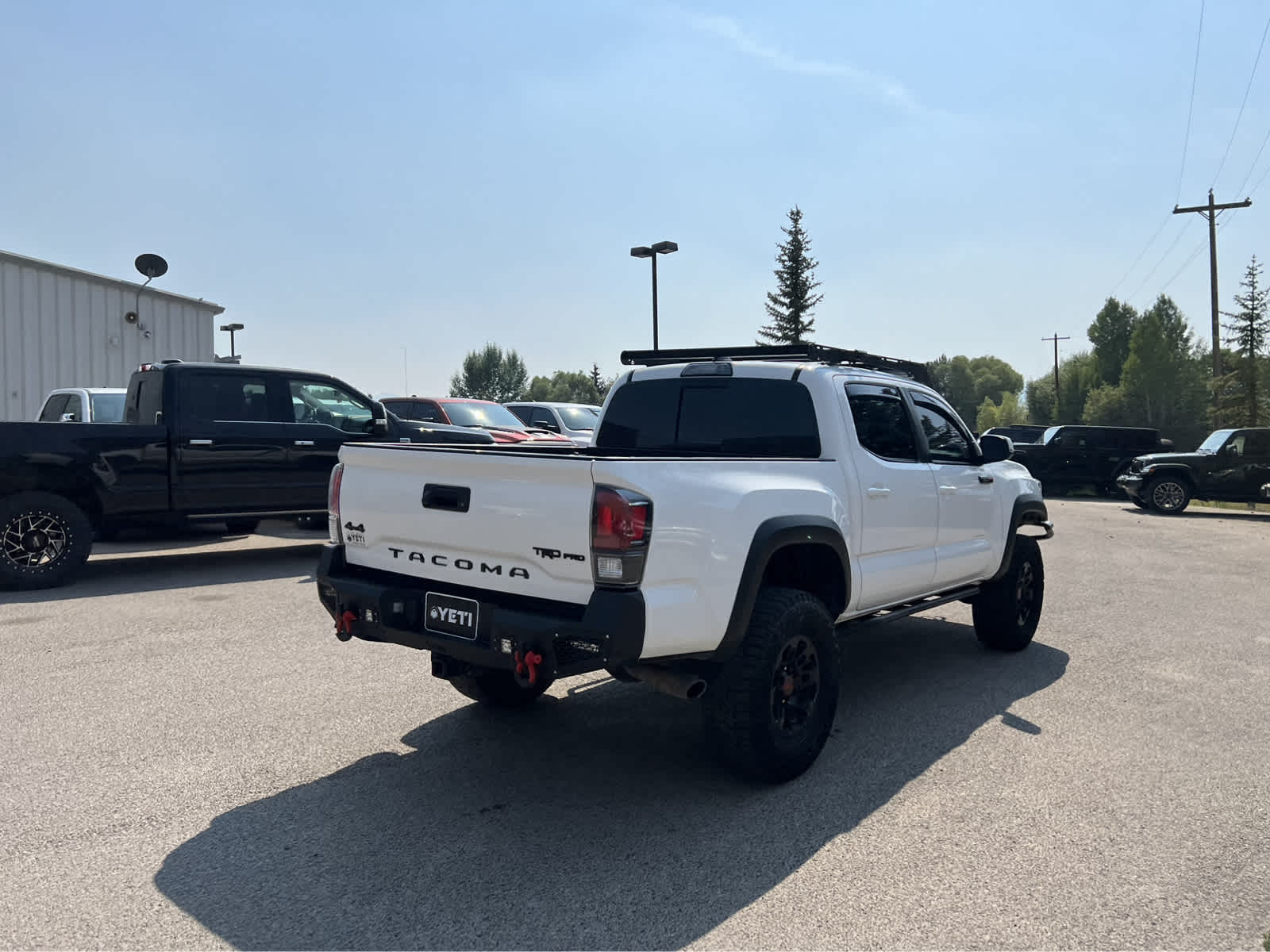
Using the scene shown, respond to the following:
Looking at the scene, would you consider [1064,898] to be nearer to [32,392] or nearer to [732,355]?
[732,355]

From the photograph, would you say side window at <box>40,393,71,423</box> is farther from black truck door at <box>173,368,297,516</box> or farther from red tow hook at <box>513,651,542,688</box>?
red tow hook at <box>513,651,542,688</box>

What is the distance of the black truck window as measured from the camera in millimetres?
4812

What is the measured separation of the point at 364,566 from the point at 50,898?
177cm

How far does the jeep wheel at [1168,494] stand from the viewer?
18.7 metres

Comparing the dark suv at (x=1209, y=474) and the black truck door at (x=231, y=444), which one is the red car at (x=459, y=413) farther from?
the dark suv at (x=1209, y=474)

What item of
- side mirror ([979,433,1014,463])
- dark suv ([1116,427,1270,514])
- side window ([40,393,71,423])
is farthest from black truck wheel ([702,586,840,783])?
dark suv ([1116,427,1270,514])

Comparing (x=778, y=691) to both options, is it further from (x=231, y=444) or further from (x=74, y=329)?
(x=74, y=329)

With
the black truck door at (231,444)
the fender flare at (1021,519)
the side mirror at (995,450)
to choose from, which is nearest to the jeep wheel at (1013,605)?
the fender flare at (1021,519)

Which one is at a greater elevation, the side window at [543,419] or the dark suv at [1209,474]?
the side window at [543,419]

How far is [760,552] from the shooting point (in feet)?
12.6

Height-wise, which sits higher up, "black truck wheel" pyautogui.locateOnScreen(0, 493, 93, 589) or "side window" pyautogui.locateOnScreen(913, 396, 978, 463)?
"side window" pyautogui.locateOnScreen(913, 396, 978, 463)

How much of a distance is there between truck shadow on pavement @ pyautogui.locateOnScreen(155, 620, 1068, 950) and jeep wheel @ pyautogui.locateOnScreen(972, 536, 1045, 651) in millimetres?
1282

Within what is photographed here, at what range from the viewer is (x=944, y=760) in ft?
14.3

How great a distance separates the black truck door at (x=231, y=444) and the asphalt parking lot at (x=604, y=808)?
2.83 m
